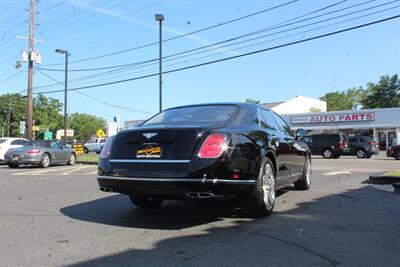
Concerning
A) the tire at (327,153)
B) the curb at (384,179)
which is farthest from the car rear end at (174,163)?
the tire at (327,153)

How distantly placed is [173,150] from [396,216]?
10.9ft

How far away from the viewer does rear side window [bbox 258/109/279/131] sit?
22.6 feet

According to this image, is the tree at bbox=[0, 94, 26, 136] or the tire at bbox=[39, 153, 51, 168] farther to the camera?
the tree at bbox=[0, 94, 26, 136]

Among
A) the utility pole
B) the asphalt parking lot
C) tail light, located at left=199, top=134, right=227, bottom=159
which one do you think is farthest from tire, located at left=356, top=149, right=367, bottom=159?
tail light, located at left=199, top=134, right=227, bottom=159

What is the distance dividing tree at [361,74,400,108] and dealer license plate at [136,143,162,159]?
80943mm

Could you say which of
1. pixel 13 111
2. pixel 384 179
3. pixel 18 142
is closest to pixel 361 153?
pixel 384 179

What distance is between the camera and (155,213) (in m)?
6.80

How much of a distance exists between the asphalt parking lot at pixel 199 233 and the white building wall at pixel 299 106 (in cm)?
5821

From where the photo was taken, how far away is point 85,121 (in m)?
124

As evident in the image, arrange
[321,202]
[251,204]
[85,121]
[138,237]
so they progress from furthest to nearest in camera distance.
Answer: [85,121], [321,202], [251,204], [138,237]

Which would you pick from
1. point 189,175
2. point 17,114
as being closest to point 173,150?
point 189,175

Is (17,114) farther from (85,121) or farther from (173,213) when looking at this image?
(173,213)

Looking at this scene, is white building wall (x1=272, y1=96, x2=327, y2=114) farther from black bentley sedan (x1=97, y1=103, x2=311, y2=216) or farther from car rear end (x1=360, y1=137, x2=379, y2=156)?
black bentley sedan (x1=97, y1=103, x2=311, y2=216)

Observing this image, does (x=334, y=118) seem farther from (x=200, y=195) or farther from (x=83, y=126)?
(x=83, y=126)
